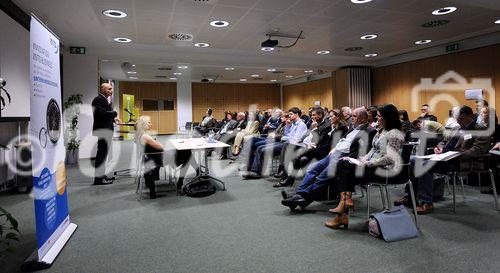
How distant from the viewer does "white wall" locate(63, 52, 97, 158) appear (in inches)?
325

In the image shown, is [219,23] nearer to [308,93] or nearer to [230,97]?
[308,93]

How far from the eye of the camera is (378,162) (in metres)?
3.23

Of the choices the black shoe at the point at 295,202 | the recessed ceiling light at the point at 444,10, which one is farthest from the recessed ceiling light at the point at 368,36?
the black shoe at the point at 295,202

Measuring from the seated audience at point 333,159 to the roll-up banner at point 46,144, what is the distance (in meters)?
2.42

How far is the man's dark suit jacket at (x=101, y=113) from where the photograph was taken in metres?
5.43

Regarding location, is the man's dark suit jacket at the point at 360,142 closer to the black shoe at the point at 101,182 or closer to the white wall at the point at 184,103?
the black shoe at the point at 101,182

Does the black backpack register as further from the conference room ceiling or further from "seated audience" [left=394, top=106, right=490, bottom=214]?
the conference room ceiling

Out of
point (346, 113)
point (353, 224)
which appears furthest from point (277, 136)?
point (353, 224)

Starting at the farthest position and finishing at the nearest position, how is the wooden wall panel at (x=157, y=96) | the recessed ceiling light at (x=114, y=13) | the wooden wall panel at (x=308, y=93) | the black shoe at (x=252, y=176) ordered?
1. the wooden wall panel at (x=157, y=96)
2. the wooden wall panel at (x=308, y=93)
3. the black shoe at (x=252, y=176)
4. the recessed ceiling light at (x=114, y=13)

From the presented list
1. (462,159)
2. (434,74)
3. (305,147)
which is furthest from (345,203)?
(434,74)

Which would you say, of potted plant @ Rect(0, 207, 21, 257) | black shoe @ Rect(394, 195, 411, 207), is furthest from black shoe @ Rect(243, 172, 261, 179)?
potted plant @ Rect(0, 207, 21, 257)

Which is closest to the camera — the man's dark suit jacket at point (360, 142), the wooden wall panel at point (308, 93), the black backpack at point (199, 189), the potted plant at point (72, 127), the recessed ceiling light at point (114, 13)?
the man's dark suit jacket at point (360, 142)

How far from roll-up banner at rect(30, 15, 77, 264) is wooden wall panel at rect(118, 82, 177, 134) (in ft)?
48.6

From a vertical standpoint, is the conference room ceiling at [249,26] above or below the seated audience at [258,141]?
above
